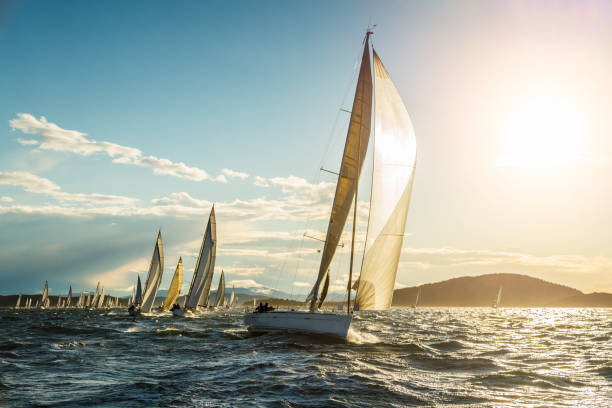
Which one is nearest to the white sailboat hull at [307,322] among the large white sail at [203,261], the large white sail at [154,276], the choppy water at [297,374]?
the choppy water at [297,374]

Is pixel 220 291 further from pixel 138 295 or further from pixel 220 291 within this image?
pixel 138 295

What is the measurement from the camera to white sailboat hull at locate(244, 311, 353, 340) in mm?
22844

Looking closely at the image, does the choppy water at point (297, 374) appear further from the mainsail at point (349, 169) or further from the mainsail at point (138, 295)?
the mainsail at point (138, 295)

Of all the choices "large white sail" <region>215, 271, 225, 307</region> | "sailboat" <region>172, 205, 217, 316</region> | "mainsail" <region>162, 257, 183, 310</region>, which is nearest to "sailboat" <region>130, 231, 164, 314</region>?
"mainsail" <region>162, 257, 183, 310</region>

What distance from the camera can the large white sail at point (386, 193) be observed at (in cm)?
2341

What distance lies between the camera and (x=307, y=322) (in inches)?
934

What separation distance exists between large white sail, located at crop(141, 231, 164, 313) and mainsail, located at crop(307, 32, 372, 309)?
42358mm

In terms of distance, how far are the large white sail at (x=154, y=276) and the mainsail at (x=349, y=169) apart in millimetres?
42358

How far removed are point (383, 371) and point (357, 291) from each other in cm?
788

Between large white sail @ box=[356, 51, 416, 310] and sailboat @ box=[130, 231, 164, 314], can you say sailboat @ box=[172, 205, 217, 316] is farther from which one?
large white sail @ box=[356, 51, 416, 310]

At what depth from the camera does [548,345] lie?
87.8 feet

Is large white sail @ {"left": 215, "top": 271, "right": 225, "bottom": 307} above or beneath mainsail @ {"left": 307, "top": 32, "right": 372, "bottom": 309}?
beneath

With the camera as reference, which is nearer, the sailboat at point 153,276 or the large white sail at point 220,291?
the sailboat at point 153,276

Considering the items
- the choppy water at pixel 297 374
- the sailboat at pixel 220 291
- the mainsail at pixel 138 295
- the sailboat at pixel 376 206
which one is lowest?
the sailboat at pixel 220 291
